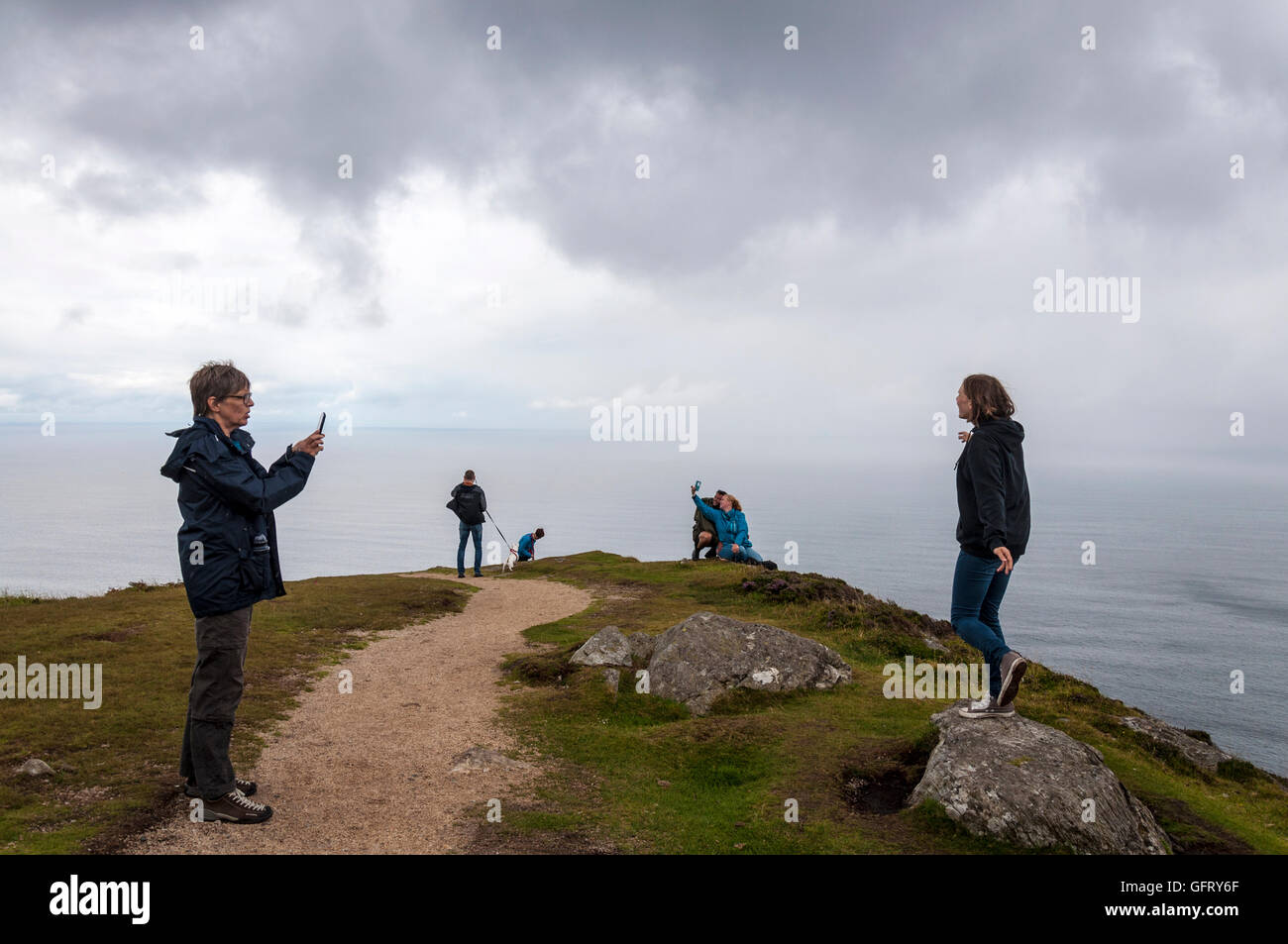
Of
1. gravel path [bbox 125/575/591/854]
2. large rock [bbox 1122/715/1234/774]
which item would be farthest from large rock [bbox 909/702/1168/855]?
large rock [bbox 1122/715/1234/774]

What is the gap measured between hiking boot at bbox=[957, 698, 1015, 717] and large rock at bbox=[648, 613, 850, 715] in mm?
4243

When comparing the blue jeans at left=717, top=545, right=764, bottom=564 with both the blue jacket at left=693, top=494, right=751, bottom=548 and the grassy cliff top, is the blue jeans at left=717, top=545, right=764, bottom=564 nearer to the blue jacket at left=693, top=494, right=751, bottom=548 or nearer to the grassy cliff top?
the blue jacket at left=693, top=494, right=751, bottom=548

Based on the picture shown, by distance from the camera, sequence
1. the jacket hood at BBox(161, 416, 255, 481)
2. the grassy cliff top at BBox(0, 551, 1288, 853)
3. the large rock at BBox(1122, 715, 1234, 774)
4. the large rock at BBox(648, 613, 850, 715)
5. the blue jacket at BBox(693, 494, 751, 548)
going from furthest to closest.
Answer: the blue jacket at BBox(693, 494, 751, 548), the large rock at BBox(648, 613, 850, 715), the large rock at BBox(1122, 715, 1234, 774), the grassy cliff top at BBox(0, 551, 1288, 853), the jacket hood at BBox(161, 416, 255, 481)

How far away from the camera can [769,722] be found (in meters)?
11.3

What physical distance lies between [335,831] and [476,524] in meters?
22.5

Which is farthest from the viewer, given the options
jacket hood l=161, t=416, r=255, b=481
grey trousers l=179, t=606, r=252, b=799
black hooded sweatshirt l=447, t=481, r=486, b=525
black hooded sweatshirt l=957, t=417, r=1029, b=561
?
black hooded sweatshirt l=447, t=481, r=486, b=525

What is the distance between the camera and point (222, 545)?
7156mm

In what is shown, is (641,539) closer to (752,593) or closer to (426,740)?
(752,593)

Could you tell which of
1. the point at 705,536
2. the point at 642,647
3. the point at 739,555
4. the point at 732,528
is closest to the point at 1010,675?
the point at 642,647

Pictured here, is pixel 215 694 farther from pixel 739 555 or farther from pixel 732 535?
pixel 732 535

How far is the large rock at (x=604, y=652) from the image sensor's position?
14461mm

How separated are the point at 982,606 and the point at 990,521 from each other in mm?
1239

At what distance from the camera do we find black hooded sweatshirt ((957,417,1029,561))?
27.8ft
